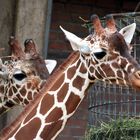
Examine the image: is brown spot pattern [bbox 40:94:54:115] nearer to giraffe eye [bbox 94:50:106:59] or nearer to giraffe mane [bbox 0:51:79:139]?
giraffe mane [bbox 0:51:79:139]

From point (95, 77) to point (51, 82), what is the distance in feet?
0.82

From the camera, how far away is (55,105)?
164 inches

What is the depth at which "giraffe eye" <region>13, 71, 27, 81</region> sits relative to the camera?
4.95m

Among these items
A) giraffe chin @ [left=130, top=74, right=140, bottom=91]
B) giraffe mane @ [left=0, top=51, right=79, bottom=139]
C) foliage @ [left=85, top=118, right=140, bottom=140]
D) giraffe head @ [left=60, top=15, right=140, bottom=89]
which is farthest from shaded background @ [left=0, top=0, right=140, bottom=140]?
giraffe chin @ [left=130, top=74, right=140, bottom=91]

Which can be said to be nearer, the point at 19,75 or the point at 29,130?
the point at 29,130

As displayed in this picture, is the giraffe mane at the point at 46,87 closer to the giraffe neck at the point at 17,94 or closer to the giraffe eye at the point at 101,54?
the giraffe eye at the point at 101,54

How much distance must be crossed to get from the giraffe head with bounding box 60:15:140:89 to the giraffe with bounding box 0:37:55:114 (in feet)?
2.47

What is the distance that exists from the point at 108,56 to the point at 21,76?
108 cm

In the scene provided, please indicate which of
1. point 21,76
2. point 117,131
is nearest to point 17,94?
point 21,76

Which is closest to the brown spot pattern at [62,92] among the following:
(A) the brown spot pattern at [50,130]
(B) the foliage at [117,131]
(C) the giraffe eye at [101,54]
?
(A) the brown spot pattern at [50,130]

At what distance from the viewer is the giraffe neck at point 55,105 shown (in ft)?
13.6

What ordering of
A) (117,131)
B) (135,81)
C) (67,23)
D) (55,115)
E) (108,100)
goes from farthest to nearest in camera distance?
(67,23) < (108,100) < (117,131) < (55,115) < (135,81)

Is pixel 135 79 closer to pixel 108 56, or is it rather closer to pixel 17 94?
pixel 108 56

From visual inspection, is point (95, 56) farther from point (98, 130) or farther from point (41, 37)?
point (41, 37)
